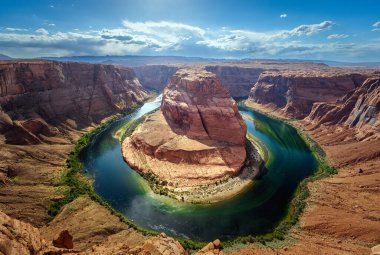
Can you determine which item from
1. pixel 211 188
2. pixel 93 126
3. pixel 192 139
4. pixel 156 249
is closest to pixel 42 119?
pixel 93 126

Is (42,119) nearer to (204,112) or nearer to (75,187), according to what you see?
(75,187)

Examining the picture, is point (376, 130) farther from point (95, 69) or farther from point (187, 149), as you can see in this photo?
point (95, 69)

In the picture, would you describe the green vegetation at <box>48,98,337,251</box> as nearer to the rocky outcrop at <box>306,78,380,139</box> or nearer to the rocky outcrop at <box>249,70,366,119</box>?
the rocky outcrop at <box>306,78,380,139</box>

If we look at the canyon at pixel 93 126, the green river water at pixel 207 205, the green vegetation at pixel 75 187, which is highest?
the canyon at pixel 93 126

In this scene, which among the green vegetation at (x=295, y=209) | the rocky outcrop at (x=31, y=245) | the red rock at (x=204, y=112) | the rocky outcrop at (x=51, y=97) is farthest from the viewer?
the red rock at (x=204, y=112)

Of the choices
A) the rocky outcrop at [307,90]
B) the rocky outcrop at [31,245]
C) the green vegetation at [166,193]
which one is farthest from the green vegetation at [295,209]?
the rocky outcrop at [307,90]

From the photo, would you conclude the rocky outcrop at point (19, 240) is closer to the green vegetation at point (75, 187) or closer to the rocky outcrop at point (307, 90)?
the green vegetation at point (75, 187)
